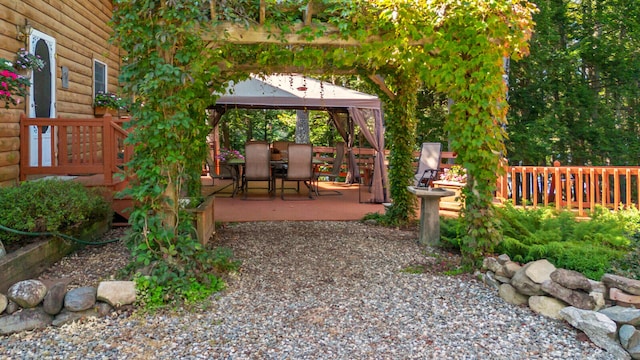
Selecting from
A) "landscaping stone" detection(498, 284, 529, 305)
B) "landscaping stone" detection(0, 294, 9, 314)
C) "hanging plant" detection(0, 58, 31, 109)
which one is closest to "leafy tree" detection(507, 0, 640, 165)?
"landscaping stone" detection(498, 284, 529, 305)

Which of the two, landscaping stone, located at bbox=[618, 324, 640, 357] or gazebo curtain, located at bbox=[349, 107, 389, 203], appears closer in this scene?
landscaping stone, located at bbox=[618, 324, 640, 357]

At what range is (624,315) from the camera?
2.75 m

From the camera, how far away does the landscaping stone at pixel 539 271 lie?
3.14m

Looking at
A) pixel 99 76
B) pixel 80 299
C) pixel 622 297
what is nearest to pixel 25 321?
pixel 80 299

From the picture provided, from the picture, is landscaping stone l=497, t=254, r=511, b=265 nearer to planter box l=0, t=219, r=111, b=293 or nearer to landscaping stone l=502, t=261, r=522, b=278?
landscaping stone l=502, t=261, r=522, b=278

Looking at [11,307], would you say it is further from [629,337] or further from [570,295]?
[629,337]

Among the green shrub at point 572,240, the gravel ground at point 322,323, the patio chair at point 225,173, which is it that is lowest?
the gravel ground at point 322,323

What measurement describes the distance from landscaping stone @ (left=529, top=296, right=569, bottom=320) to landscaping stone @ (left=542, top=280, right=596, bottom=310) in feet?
0.12

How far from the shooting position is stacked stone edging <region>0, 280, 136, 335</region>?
9.30 ft

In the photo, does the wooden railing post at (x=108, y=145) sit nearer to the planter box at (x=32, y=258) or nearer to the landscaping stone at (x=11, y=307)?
the planter box at (x=32, y=258)

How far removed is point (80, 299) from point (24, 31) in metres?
3.76

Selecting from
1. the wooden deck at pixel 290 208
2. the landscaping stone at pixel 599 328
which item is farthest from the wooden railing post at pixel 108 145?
the landscaping stone at pixel 599 328

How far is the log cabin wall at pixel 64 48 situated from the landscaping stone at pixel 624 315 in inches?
149

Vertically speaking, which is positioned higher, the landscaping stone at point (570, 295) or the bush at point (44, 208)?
the bush at point (44, 208)
